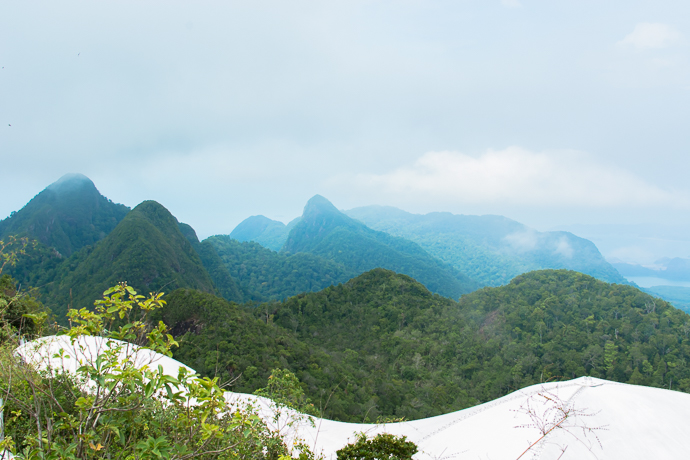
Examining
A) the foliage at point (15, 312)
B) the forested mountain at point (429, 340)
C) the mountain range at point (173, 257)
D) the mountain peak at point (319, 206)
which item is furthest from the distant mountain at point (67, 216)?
the mountain peak at point (319, 206)

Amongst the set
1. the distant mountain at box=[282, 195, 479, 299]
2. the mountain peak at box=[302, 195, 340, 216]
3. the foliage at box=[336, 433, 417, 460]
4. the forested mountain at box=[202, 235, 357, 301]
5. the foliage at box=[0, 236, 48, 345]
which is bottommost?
the foliage at box=[336, 433, 417, 460]

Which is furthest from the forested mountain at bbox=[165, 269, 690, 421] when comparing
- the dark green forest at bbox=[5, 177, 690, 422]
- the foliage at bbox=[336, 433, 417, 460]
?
the foliage at bbox=[336, 433, 417, 460]

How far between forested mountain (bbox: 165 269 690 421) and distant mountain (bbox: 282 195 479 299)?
63.4m

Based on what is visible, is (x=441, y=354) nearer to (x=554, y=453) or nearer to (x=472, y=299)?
(x=472, y=299)

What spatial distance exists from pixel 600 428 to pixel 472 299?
144 feet

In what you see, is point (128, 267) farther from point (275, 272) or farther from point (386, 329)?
point (275, 272)

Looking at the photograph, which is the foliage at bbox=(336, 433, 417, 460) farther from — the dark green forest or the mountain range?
the mountain range

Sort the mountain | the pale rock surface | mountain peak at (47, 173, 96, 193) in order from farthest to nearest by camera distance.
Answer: mountain peak at (47, 173, 96, 193), the mountain, the pale rock surface

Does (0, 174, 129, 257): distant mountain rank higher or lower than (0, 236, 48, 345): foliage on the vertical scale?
higher

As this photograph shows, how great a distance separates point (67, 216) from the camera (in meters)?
83.2

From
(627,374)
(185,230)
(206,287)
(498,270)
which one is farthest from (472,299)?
(498,270)

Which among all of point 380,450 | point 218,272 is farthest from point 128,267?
point 380,450

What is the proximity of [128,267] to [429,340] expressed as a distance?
50997 millimetres

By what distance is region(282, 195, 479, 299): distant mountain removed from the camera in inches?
4689
